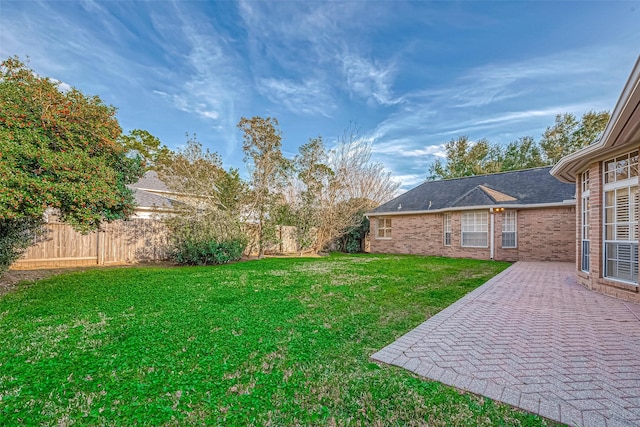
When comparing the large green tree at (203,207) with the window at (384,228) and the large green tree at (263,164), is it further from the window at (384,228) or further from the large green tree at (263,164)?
the window at (384,228)

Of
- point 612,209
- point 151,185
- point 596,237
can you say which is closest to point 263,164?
point 151,185

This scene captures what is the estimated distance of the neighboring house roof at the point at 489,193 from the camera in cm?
1398

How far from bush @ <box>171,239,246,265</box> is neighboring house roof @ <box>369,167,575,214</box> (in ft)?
34.8

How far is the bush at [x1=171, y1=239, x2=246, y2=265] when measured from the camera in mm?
11602

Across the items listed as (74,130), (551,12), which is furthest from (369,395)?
(551,12)

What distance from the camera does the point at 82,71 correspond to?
372 inches

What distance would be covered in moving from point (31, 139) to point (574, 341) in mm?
10044

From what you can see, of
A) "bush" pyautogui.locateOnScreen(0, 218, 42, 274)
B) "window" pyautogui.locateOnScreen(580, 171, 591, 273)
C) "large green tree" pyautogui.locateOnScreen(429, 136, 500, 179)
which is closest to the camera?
"bush" pyautogui.locateOnScreen(0, 218, 42, 274)

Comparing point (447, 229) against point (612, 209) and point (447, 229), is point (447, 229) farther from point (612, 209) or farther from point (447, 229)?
point (612, 209)

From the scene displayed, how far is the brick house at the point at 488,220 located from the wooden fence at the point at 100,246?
13.0 m

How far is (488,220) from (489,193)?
61.0 inches

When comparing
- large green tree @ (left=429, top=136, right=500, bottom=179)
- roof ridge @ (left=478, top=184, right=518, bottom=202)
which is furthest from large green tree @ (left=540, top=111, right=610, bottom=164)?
roof ridge @ (left=478, top=184, right=518, bottom=202)

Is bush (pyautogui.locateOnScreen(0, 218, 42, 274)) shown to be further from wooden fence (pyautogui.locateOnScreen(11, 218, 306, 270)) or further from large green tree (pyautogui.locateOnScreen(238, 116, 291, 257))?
large green tree (pyautogui.locateOnScreen(238, 116, 291, 257))

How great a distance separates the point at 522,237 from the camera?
14.1m
